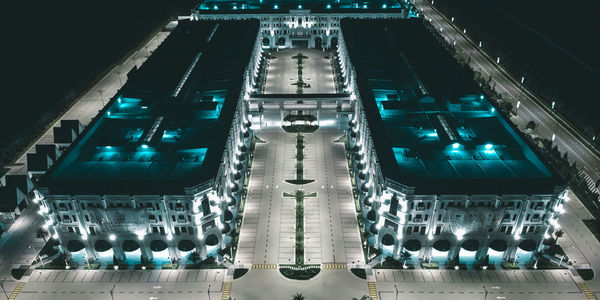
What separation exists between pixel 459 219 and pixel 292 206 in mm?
44999

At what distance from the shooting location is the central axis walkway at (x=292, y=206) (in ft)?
346

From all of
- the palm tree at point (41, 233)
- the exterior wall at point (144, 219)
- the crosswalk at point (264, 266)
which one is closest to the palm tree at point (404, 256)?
the crosswalk at point (264, 266)

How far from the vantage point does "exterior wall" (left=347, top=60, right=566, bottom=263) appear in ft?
311

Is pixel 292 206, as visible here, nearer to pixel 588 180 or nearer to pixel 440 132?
Result: pixel 440 132

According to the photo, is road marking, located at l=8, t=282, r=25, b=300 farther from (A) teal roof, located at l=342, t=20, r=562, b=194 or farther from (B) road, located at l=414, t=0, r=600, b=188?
(B) road, located at l=414, t=0, r=600, b=188

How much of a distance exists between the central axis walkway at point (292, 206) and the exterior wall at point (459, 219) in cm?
1018

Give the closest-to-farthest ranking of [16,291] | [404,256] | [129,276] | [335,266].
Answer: [16,291]
[129,276]
[404,256]
[335,266]

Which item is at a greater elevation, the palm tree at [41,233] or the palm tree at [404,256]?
the palm tree at [41,233]

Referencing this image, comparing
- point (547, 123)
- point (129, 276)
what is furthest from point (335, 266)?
point (547, 123)

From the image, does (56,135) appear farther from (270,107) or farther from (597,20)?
(597,20)

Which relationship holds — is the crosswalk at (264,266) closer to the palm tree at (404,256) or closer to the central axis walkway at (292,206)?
the central axis walkway at (292,206)

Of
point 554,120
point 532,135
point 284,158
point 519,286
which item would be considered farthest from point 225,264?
point 554,120

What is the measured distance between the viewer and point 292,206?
121000mm

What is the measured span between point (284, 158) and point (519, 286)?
250 feet
